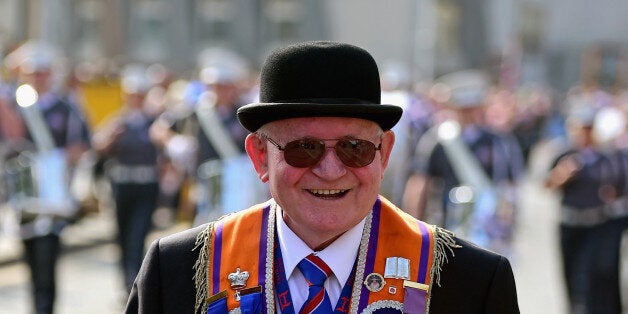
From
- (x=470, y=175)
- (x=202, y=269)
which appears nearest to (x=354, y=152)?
(x=202, y=269)

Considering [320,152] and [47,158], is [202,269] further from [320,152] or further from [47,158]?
[47,158]

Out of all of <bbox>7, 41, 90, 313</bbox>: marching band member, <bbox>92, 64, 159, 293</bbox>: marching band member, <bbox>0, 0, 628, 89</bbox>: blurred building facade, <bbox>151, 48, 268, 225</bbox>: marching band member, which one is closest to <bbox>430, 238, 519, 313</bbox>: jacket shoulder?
<bbox>7, 41, 90, 313</bbox>: marching band member

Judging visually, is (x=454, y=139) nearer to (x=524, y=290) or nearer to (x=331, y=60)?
(x=524, y=290)

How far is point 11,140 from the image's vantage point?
8367mm

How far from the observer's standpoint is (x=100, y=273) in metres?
11.5

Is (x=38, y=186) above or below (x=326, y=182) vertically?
below

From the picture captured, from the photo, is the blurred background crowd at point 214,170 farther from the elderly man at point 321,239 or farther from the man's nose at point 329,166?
the man's nose at point 329,166

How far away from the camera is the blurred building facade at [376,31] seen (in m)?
39.7

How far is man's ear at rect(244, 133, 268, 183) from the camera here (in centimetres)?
286

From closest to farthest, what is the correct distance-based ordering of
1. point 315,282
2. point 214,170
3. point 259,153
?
point 315,282 < point 259,153 < point 214,170

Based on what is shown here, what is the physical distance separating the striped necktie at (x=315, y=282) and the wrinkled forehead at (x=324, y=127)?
0.31 meters

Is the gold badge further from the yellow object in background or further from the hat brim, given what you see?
the yellow object in background

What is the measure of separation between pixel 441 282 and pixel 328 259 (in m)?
0.28

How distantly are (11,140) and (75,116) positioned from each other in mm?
882
